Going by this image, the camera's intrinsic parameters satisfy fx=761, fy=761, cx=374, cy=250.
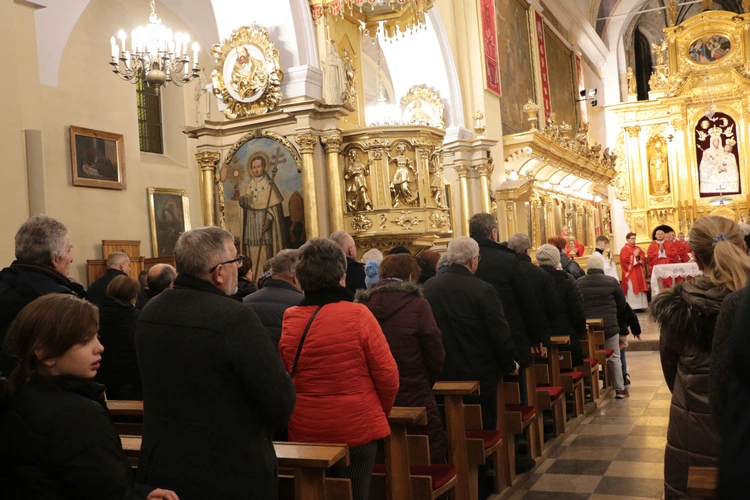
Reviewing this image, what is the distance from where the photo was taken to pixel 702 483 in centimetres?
264

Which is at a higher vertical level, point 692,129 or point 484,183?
point 692,129

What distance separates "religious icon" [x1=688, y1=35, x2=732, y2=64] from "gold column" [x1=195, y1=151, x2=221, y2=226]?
20.5 m

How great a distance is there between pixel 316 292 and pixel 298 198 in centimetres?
606

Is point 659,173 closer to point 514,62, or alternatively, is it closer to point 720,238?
point 514,62

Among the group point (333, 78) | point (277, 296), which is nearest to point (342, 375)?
point (277, 296)

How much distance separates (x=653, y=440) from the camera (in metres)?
6.28

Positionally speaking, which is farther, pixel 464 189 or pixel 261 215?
pixel 464 189

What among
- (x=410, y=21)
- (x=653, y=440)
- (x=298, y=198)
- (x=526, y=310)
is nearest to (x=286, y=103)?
(x=298, y=198)

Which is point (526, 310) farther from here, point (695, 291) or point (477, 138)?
point (477, 138)

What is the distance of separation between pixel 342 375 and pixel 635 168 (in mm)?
24182

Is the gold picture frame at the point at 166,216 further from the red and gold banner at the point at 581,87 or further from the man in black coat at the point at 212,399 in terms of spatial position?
the red and gold banner at the point at 581,87

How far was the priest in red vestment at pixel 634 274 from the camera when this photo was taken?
17062 millimetres

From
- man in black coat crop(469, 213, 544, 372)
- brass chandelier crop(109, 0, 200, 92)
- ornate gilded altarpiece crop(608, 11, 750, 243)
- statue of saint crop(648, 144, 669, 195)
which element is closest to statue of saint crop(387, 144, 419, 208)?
brass chandelier crop(109, 0, 200, 92)

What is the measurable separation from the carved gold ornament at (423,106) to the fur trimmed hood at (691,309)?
1071cm
